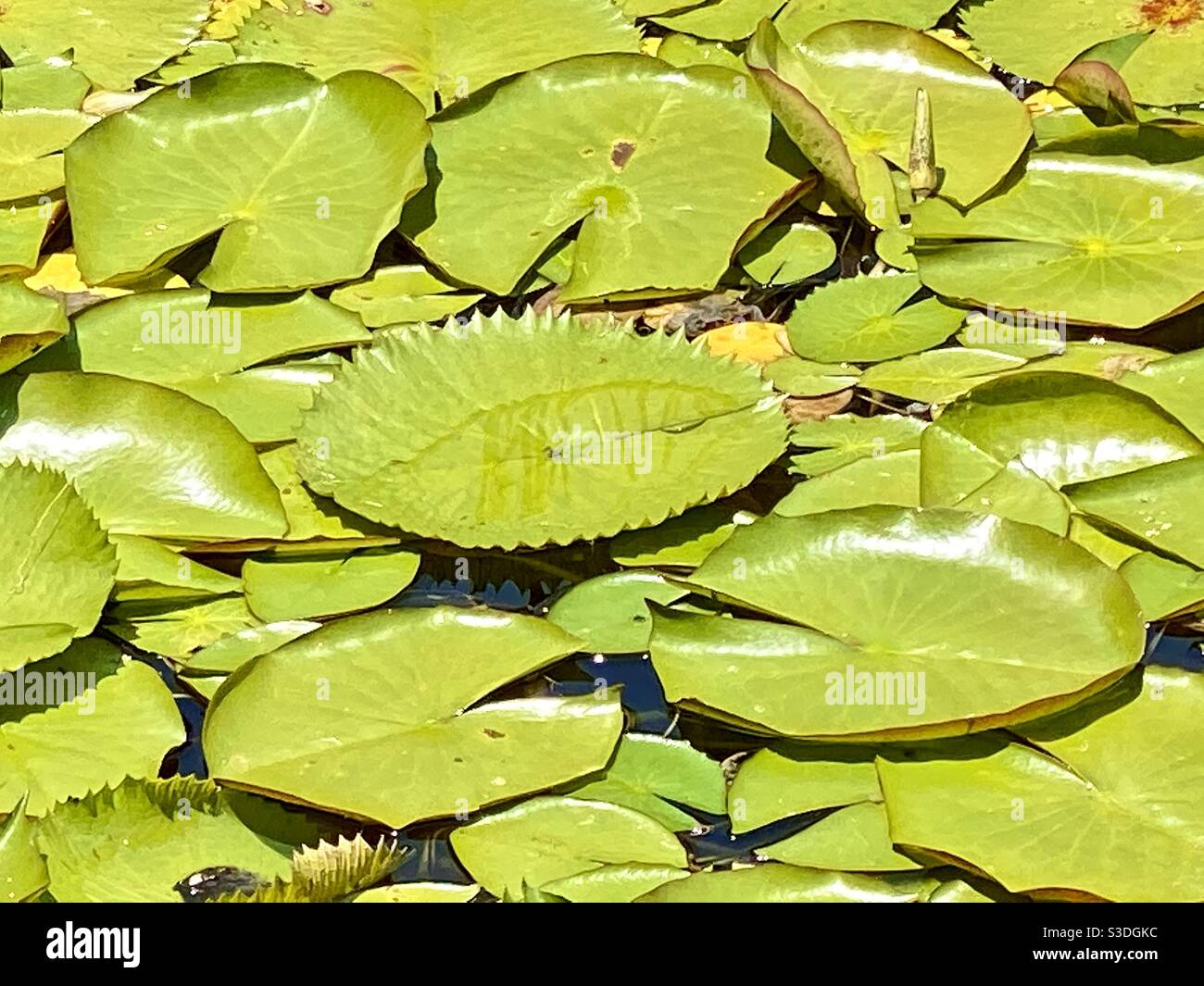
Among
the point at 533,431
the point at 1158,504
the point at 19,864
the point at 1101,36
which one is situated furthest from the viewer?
the point at 1101,36

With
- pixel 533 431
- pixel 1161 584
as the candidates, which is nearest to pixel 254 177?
pixel 533 431

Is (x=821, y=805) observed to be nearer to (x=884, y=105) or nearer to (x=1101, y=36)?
(x=884, y=105)

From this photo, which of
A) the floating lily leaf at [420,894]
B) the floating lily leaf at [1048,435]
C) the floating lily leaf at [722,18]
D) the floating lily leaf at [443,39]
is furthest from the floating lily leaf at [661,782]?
the floating lily leaf at [722,18]

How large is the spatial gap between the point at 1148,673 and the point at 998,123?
0.93 m

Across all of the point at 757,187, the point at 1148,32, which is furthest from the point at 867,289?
the point at 1148,32

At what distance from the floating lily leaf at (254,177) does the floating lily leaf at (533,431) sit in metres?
0.27

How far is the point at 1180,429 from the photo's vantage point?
5.33 ft

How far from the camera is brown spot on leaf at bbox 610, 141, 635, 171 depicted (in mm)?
2035

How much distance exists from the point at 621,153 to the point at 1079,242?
0.64 metres

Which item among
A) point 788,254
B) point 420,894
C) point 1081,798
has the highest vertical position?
point 788,254

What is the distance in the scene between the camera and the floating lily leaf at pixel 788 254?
2.00 meters

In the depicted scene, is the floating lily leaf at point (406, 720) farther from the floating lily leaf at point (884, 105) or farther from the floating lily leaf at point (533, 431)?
the floating lily leaf at point (884, 105)

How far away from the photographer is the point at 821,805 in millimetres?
1398
